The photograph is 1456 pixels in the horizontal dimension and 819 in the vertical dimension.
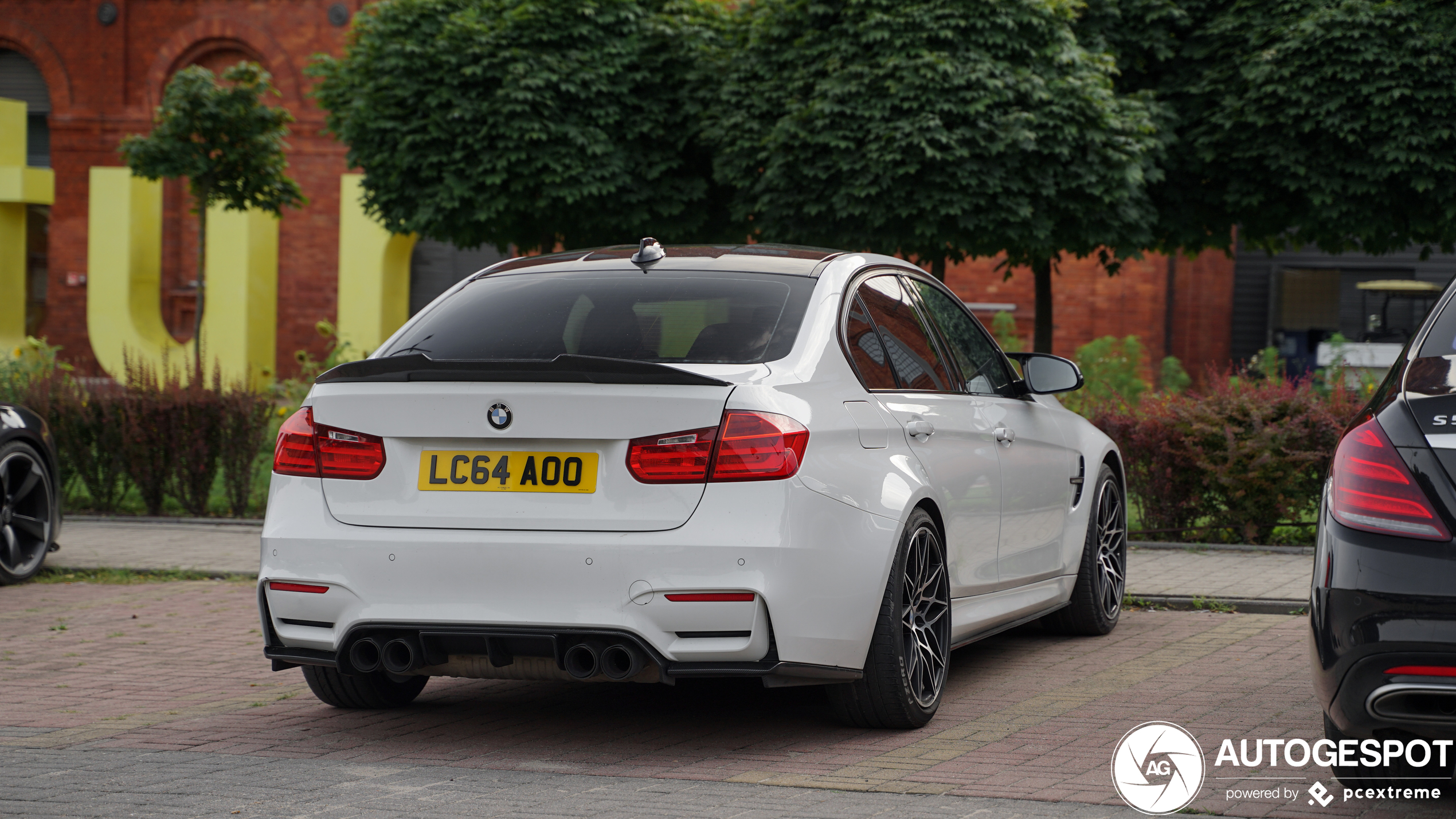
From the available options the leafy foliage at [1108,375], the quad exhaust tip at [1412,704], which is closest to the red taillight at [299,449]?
the quad exhaust tip at [1412,704]

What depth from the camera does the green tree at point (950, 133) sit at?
46.5ft

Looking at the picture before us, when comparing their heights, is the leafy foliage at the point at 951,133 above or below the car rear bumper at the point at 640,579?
above

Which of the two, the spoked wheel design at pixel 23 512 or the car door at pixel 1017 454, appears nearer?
the car door at pixel 1017 454

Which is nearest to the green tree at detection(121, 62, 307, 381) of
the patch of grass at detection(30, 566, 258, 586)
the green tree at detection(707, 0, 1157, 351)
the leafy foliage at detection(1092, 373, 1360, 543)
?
the green tree at detection(707, 0, 1157, 351)

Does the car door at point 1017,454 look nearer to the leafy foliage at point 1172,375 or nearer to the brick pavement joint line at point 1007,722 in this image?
the brick pavement joint line at point 1007,722

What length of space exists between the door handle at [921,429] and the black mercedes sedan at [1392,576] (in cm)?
152

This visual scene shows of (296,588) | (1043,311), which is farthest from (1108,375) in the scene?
(296,588)

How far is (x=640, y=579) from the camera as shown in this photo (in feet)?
13.8

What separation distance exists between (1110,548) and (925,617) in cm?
235

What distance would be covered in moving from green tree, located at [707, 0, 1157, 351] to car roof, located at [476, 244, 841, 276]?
29.2 ft

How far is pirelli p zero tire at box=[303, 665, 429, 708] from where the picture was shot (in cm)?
515

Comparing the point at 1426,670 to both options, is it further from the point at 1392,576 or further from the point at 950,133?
the point at 950,133

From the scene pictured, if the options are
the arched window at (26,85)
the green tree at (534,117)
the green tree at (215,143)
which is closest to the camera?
the green tree at (534,117)

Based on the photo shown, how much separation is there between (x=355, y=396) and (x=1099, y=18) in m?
13.1
